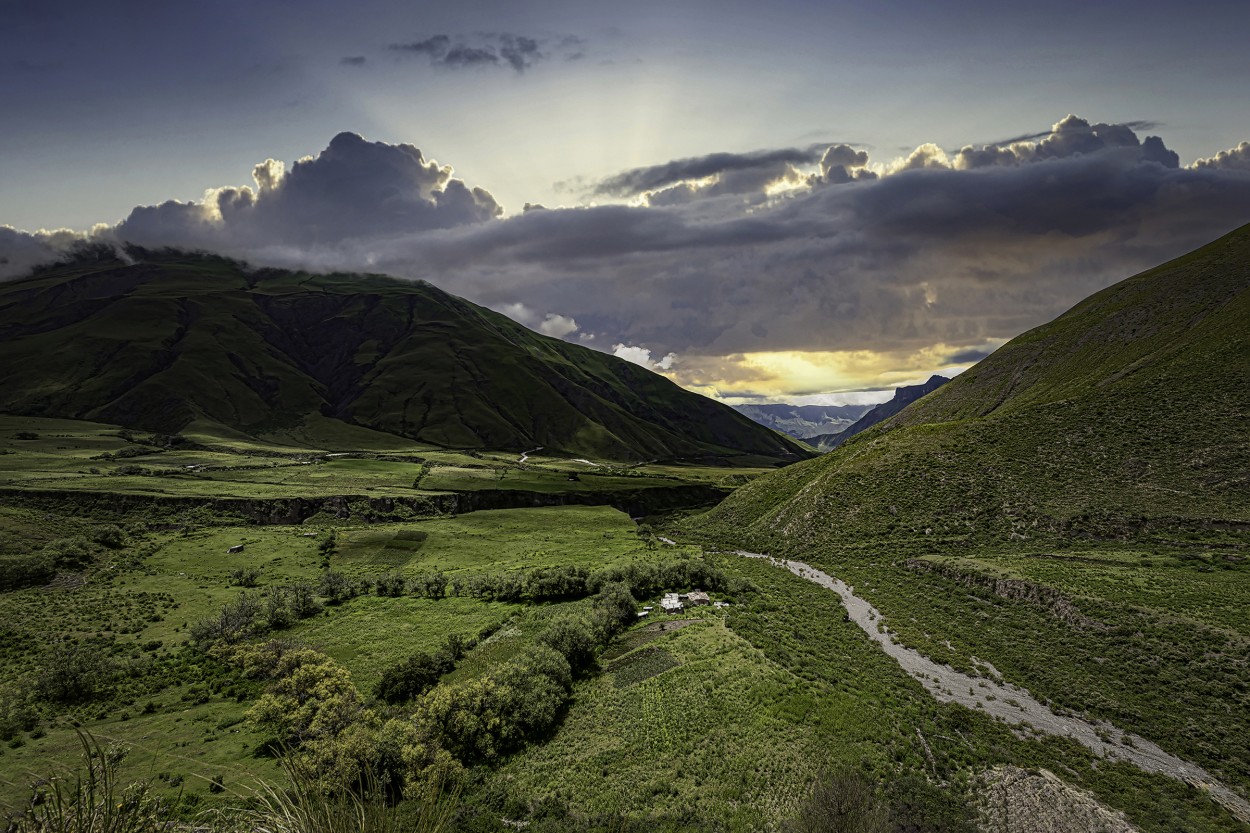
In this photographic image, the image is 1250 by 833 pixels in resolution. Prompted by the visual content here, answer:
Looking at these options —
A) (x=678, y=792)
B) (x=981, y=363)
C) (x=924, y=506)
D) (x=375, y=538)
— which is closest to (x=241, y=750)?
(x=678, y=792)

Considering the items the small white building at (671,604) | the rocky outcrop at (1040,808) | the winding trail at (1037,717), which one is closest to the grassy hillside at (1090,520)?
the winding trail at (1037,717)

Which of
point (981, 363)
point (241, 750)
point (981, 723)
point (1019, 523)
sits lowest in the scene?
point (241, 750)

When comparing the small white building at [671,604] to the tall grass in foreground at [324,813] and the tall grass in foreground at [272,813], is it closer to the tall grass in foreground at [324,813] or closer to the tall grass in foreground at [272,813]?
the tall grass in foreground at [272,813]

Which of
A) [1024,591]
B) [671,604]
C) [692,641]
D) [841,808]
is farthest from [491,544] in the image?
[841,808]

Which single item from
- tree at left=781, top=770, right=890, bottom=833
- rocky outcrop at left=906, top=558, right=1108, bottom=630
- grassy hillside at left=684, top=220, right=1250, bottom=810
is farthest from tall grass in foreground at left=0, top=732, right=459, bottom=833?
rocky outcrop at left=906, top=558, right=1108, bottom=630

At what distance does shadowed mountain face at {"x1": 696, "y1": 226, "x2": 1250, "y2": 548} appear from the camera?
78875 millimetres

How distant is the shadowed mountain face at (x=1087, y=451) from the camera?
78875 mm

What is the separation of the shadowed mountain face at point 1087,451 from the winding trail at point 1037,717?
41244mm

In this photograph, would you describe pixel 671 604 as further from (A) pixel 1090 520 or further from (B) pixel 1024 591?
(A) pixel 1090 520

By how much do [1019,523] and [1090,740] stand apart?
2027 inches

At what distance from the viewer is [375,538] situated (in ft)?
373

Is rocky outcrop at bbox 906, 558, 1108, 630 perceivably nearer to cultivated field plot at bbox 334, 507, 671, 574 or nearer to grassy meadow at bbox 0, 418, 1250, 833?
grassy meadow at bbox 0, 418, 1250, 833

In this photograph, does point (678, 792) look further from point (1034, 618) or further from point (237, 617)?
point (237, 617)

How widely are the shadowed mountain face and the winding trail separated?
41.2 m
